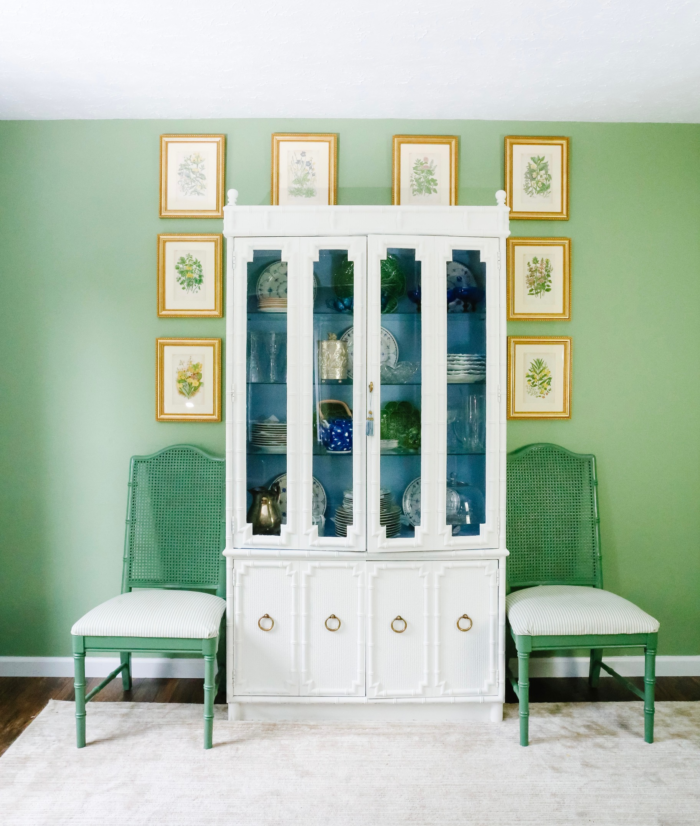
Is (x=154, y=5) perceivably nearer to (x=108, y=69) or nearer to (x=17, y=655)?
(x=108, y=69)

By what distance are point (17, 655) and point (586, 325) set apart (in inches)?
123

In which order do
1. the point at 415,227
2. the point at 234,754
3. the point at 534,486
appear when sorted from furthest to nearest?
1. the point at 534,486
2. the point at 415,227
3. the point at 234,754

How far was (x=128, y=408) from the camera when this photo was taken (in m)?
2.78

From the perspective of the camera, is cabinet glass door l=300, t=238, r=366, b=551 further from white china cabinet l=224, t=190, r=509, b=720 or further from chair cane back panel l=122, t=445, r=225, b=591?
chair cane back panel l=122, t=445, r=225, b=591

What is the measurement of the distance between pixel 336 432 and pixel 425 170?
1.32 meters

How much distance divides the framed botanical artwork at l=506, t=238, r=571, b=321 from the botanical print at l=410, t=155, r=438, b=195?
0.45 m

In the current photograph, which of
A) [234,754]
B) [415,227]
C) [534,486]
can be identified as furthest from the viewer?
[534,486]

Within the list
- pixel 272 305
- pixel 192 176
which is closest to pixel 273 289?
pixel 272 305

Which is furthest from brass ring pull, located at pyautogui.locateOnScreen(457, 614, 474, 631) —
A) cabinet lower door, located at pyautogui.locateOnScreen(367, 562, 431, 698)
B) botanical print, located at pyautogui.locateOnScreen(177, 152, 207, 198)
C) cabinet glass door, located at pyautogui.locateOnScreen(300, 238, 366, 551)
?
botanical print, located at pyautogui.locateOnScreen(177, 152, 207, 198)

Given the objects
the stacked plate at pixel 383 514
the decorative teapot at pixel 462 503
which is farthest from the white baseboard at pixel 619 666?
the stacked plate at pixel 383 514

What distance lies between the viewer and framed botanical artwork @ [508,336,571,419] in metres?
2.76

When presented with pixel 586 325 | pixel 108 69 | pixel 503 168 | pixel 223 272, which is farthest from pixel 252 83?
pixel 586 325

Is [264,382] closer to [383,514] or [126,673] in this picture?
[383,514]

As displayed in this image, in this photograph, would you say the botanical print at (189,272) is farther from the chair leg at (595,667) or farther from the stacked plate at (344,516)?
the chair leg at (595,667)
